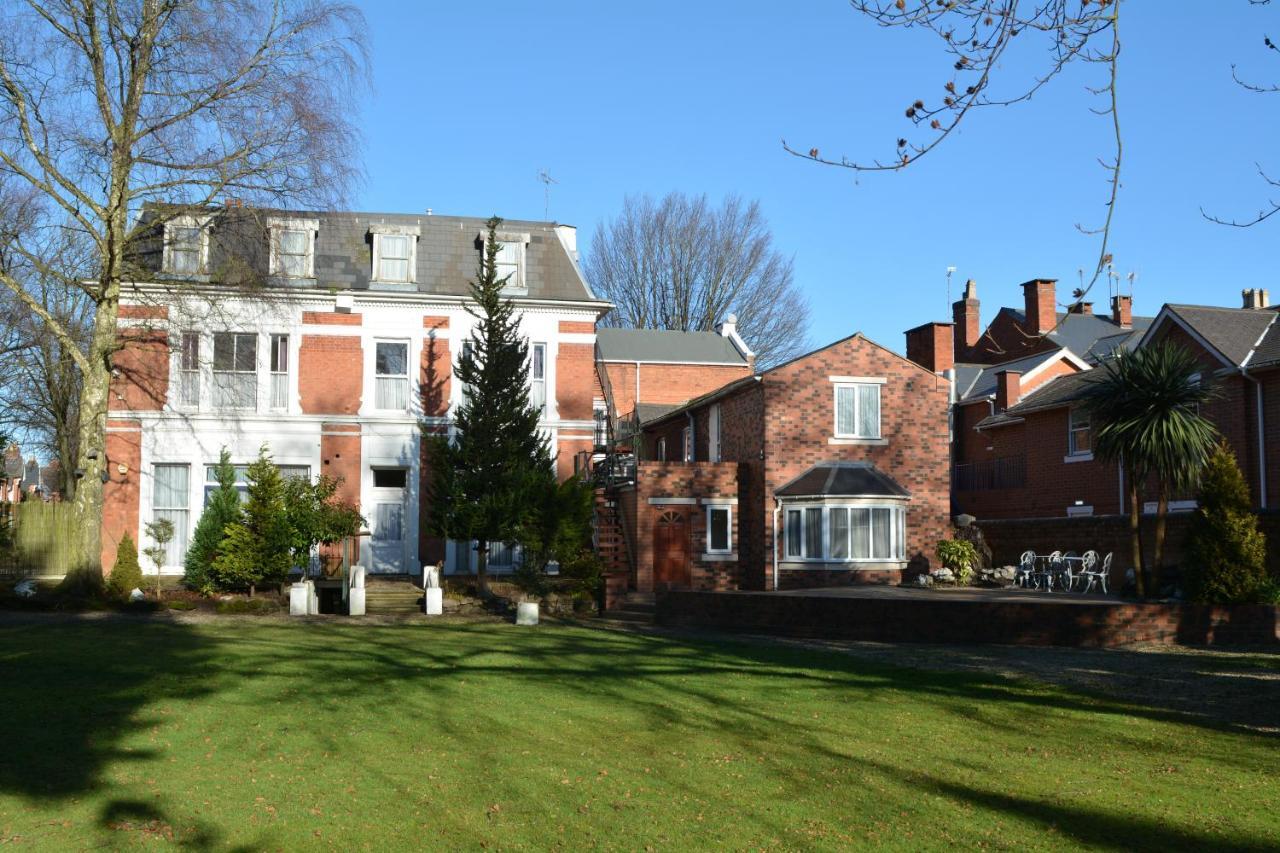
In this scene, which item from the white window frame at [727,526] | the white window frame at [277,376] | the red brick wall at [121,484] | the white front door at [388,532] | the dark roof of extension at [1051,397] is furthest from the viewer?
the dark roof of extension at [1051,397]

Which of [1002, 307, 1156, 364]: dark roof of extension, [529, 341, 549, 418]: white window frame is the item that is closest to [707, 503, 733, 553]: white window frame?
[529, 341, 549, 418]: white window frame

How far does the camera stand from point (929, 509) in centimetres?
3084

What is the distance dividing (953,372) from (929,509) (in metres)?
15.7

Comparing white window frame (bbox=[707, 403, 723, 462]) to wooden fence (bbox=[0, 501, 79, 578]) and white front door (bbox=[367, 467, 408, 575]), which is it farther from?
wooden fence (bbox=[0, 501, 79, 578])

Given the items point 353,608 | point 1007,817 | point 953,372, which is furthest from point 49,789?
point 953,372

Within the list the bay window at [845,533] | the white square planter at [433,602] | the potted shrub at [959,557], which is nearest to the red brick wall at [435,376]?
the white square planter at [433,602]

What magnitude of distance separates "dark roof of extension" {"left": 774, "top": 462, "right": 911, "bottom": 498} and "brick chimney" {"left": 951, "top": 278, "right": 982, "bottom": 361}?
26.1 meters

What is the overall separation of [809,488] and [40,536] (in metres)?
20.6

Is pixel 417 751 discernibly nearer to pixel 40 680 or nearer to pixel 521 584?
pixel 40 680

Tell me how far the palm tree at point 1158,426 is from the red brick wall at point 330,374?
18.1 m

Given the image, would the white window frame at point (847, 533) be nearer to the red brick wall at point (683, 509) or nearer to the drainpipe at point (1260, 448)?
the red brick wall at point (683, 509)

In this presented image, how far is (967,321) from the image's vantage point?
5494cm

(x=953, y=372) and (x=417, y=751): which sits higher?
(x=953, y=372)

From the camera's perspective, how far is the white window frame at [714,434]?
113ft
